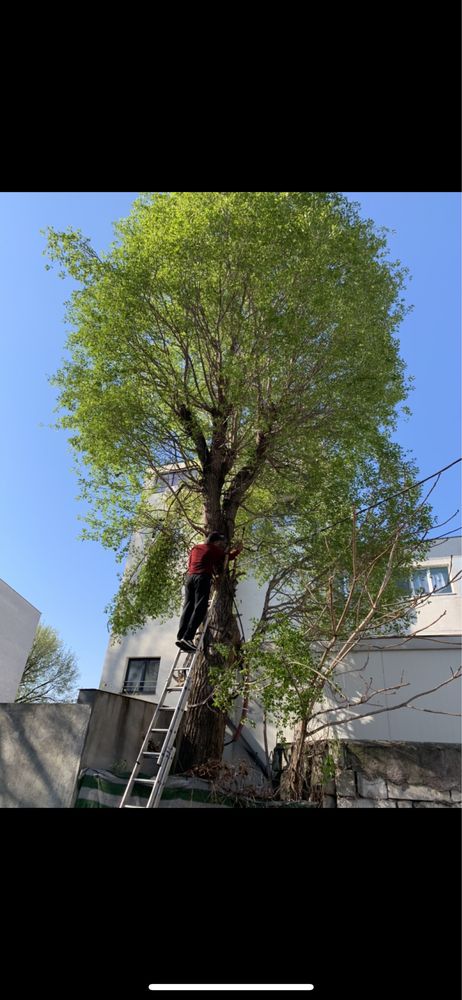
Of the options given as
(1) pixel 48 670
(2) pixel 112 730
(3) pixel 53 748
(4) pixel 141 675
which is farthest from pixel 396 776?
(1) pixel 48 670

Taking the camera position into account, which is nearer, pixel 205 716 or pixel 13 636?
pixel 205 716

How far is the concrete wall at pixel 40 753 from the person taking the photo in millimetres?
3666

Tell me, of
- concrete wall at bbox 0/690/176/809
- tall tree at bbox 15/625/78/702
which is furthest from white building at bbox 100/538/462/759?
tall tree at bbox 15/625/78/702

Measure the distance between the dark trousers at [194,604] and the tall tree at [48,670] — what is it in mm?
11730

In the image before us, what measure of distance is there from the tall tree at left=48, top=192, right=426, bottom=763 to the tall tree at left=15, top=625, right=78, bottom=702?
1078 centimetres

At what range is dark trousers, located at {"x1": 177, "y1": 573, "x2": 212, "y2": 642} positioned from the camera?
455 centimetres

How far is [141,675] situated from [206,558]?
5.26 meters

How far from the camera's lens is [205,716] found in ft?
14.5

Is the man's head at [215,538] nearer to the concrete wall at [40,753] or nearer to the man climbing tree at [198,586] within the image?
the man climbing tree at [198,586]

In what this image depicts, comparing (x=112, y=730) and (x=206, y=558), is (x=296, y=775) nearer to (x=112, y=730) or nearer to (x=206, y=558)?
(x=112, y=730)

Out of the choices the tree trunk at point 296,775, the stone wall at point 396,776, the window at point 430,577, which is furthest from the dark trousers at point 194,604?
the window at point 430,577

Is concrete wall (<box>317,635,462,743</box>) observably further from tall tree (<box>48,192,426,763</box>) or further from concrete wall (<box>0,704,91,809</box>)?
concrete wall (<box>0,704,91,809</box>)
